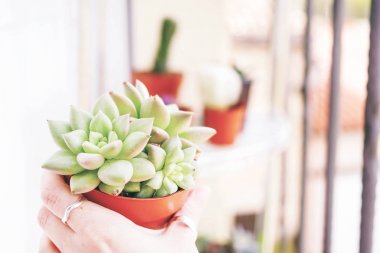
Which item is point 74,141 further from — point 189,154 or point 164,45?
point 164,45

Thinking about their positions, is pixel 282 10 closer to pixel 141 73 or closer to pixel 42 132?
pixel 141 73

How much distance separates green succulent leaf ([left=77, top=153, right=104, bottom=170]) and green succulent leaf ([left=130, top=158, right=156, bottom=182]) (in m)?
0.04

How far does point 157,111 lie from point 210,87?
0.50 meters

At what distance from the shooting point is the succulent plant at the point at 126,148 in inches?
20.7

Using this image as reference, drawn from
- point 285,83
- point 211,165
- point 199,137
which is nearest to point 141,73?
point 211,165

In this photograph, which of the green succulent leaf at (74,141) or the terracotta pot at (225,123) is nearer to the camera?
the green succulent leaf at (74,141)

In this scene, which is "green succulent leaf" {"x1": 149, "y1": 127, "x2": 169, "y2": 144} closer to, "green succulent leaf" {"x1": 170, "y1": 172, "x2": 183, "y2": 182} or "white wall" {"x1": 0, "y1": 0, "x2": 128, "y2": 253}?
"green succulent leaf" {"x1": 170, "y1": 172, "x2": 183, "y2": 182}

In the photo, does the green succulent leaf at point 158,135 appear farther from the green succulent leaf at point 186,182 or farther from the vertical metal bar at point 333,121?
the vertical metal bar at point 333,121

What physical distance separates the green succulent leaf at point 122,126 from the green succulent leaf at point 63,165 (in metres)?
0.06

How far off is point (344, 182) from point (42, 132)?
5.36ft

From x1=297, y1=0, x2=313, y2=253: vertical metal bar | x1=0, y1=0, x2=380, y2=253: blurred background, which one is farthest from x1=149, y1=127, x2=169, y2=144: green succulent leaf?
x1=297, y1=0, x2=313, y2=253: vertical metal bar

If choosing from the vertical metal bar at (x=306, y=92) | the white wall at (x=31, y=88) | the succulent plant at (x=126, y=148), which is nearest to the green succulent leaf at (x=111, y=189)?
the succulent plant at (x=126, y=148)

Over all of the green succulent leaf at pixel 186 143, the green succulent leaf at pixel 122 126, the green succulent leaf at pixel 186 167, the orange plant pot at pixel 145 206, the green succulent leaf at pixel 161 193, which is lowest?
the orange plant pot at pixel 145 206

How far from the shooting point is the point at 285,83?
1.40 meters
